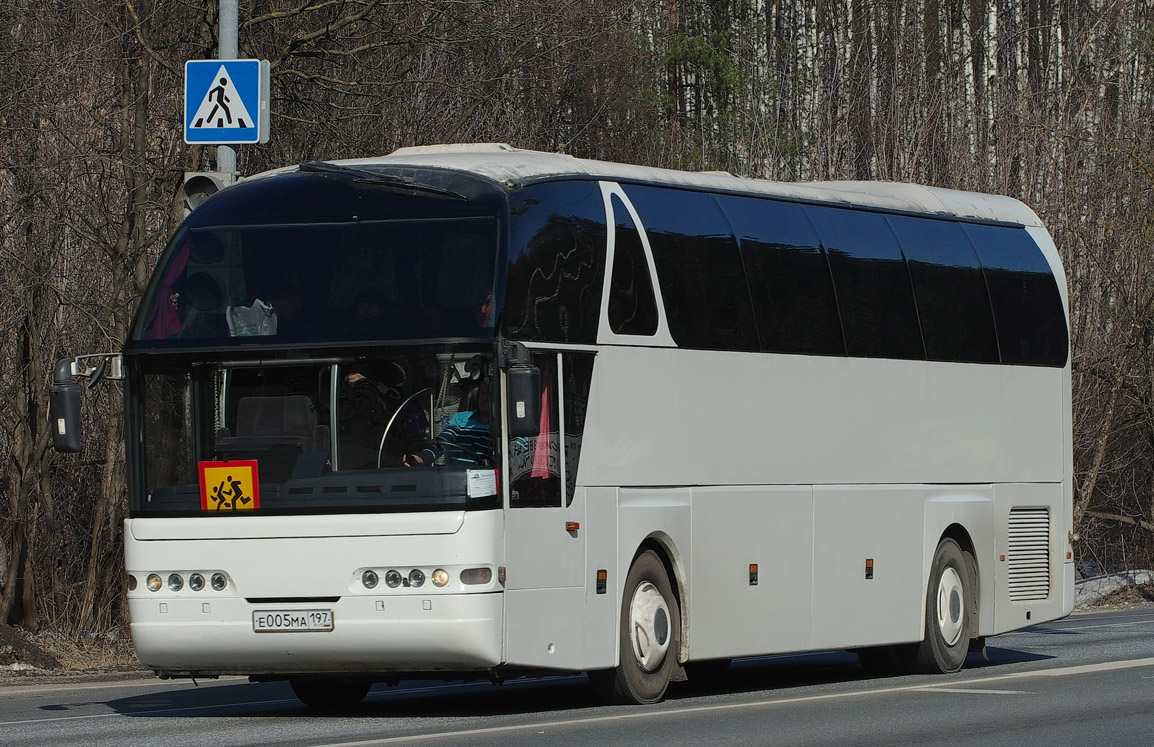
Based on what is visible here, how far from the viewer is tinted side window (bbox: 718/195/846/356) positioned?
1471 cm

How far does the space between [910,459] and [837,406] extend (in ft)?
4.20

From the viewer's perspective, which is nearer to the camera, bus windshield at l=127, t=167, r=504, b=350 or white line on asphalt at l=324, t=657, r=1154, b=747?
white line on asphalt at l=324, t=657, r=1154, b=747

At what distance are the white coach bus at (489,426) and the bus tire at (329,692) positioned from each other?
1.2 inches

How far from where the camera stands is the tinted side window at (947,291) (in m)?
16.8

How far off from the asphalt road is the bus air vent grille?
0.64 meters

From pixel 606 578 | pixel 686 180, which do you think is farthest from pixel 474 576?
pixel 686 180

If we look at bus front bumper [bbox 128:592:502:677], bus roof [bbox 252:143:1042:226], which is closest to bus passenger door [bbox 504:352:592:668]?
bus front bumper [bbox 128:592:502:677]

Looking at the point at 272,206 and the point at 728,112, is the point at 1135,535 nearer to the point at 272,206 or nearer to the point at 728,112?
the point at 728,112

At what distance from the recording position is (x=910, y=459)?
16500 millimetres

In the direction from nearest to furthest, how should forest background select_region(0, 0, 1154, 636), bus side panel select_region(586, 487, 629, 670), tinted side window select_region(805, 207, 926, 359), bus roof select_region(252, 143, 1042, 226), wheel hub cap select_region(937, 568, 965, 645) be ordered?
bus side panel select_region(586, 487, 629, 670) → bus roof select_region(252, 143, 1042, 226) → tinted side window select_region(805, 207, 926, 359) → wheel hub cap select_region(937, 568, 965, 645) → forest background select_region(0, 0, 1154, 636)

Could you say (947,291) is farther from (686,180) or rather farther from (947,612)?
(686,180)

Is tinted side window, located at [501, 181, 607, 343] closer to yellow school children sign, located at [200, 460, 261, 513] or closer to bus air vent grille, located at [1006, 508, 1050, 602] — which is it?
yellow school children sign, located at [200, 460, 261, 513]

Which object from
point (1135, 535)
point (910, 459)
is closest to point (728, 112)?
point (1135, 535)

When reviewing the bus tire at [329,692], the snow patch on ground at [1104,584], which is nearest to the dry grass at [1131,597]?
the snow patch on ground at [1104,584]
